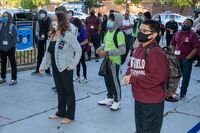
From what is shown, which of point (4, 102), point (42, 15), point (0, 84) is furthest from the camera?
point (42, 15)

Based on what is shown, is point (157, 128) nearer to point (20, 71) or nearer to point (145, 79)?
point (145, 79)

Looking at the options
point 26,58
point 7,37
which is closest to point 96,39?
point 26,58

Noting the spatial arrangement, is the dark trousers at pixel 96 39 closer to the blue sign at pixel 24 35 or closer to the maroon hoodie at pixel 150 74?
the blue sign at pixel 24 35

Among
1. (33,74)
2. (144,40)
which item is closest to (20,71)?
(33,74)

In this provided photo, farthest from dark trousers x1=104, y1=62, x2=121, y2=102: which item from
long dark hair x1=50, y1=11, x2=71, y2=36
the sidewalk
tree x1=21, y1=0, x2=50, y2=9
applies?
tree x1=21, y1=0, x2=50, y2=9

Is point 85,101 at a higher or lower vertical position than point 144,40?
lower

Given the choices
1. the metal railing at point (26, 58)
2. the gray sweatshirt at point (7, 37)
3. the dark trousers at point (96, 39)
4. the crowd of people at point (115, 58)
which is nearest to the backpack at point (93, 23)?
the dark trousers at point (96, 39)

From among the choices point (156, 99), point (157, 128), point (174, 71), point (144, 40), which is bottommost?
point (157, 128)

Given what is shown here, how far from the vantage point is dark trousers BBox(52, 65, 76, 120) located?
19.4ft

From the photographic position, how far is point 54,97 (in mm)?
7730

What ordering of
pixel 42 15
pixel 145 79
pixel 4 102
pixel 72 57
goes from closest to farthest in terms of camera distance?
pixel 145 79 < pixel 72 57 < pixel 4 102 < pixel 42 15

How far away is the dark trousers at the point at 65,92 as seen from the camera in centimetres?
591

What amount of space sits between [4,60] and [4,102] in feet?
6.06

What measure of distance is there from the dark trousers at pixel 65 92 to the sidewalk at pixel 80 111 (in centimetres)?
18
